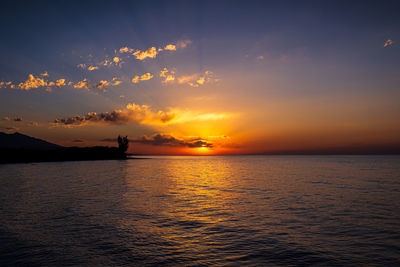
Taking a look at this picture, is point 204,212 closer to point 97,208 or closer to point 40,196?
point 97,208

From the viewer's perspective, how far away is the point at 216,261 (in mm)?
11008

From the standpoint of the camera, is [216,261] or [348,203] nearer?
[216,261]

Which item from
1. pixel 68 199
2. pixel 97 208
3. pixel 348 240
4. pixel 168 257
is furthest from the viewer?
pixel 68 199

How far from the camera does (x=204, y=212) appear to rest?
2086 centimetres

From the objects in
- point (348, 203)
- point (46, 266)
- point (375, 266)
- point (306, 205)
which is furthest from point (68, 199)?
point (348, 203)

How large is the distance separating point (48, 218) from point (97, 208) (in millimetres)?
4530

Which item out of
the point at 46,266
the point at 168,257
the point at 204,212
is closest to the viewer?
the point at 46,266

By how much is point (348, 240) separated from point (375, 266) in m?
3.41

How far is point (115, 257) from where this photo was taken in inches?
449

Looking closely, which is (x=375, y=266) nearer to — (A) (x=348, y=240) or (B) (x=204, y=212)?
(A) (x=348, y=240)

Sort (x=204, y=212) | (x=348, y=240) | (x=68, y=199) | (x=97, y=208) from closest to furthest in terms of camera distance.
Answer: (x=348, y=240)
(x=204, y=212)
(x=97, y=208)
(x=68, y=199)

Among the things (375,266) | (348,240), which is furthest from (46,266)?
(348,240)

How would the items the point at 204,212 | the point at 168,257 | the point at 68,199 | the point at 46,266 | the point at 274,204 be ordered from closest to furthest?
the point at 46,266
the point at 168,257
the point at 204,212
the point at 274,204
the point at 68,199

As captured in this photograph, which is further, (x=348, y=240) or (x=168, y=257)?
(x=348, y=240)
